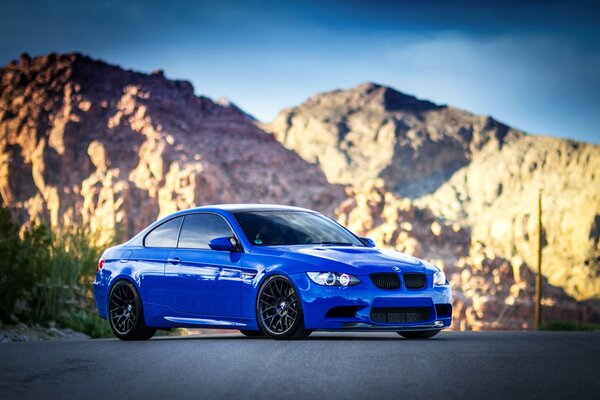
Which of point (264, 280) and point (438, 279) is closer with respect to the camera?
point (264, 280)

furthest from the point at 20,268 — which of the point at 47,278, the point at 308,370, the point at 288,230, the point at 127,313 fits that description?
the point at 308,370

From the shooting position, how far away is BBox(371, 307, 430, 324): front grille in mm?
10805

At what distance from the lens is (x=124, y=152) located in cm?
7875

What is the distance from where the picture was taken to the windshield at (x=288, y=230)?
11.8 m

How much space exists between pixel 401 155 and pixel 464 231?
2475cm

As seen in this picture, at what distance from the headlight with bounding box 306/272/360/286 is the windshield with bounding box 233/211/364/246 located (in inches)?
44.8

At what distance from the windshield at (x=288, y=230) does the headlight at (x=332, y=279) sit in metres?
1.14

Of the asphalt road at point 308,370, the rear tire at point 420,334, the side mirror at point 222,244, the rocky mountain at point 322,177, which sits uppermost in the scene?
the rocky mountain at point 322,177

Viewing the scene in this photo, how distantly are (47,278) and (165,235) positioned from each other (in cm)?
1615

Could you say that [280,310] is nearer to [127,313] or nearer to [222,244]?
[222,244]

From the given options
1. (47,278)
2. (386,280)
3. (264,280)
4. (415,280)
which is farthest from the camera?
(47,278)

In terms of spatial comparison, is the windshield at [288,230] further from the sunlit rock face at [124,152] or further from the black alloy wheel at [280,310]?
the sunlit rock face at [124,152]

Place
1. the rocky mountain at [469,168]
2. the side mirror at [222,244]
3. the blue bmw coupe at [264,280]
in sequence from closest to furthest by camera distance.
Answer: the blue bmw coupe at [264,280]
the side mirror at [222,244]
the rocky mountain at [469,168]

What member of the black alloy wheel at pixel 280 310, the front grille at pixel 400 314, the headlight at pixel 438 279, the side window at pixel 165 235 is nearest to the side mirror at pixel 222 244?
the black alloy wheel at pixel 280 310
